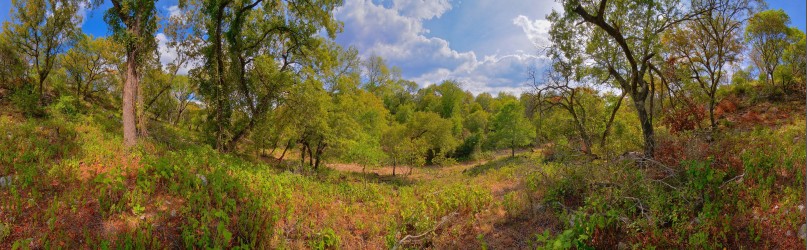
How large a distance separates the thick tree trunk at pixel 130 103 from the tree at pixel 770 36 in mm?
30410

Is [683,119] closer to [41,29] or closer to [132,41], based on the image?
[132,41]

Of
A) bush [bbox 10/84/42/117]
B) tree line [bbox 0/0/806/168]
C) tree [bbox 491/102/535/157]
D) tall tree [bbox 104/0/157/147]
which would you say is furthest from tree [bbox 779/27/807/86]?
bush [bbox 10/84/42/117]

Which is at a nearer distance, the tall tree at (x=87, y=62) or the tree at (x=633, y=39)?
the tree at (x=633, y=39)

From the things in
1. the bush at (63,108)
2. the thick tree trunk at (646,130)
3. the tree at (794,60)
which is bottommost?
the thick tree trunk at (646,130)

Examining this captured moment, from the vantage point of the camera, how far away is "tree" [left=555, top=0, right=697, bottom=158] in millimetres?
9805

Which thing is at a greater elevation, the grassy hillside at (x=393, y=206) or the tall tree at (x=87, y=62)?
the tall tree at (x=87, y=62)

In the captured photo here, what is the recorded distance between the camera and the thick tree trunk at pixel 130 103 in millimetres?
10531

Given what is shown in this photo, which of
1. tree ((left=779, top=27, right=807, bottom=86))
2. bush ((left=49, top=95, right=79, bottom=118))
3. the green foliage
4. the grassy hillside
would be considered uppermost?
tree ((left=779, top=27, right=807, bottom=86))

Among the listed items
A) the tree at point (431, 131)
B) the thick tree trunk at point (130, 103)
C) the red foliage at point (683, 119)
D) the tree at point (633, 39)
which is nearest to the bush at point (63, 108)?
the thick tree trunk at point (130, 103)

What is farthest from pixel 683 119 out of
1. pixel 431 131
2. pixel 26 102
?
pixel 26 102

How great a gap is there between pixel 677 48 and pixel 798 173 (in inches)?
644

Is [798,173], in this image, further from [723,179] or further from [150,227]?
[150,227]

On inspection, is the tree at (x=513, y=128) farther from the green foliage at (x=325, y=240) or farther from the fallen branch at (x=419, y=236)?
the green foliage at (x=325, y=240)

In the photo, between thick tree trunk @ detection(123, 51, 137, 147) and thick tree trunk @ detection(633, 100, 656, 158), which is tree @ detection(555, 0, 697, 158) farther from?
thick tree trunk @ detection(123, 51, 137, 147)
